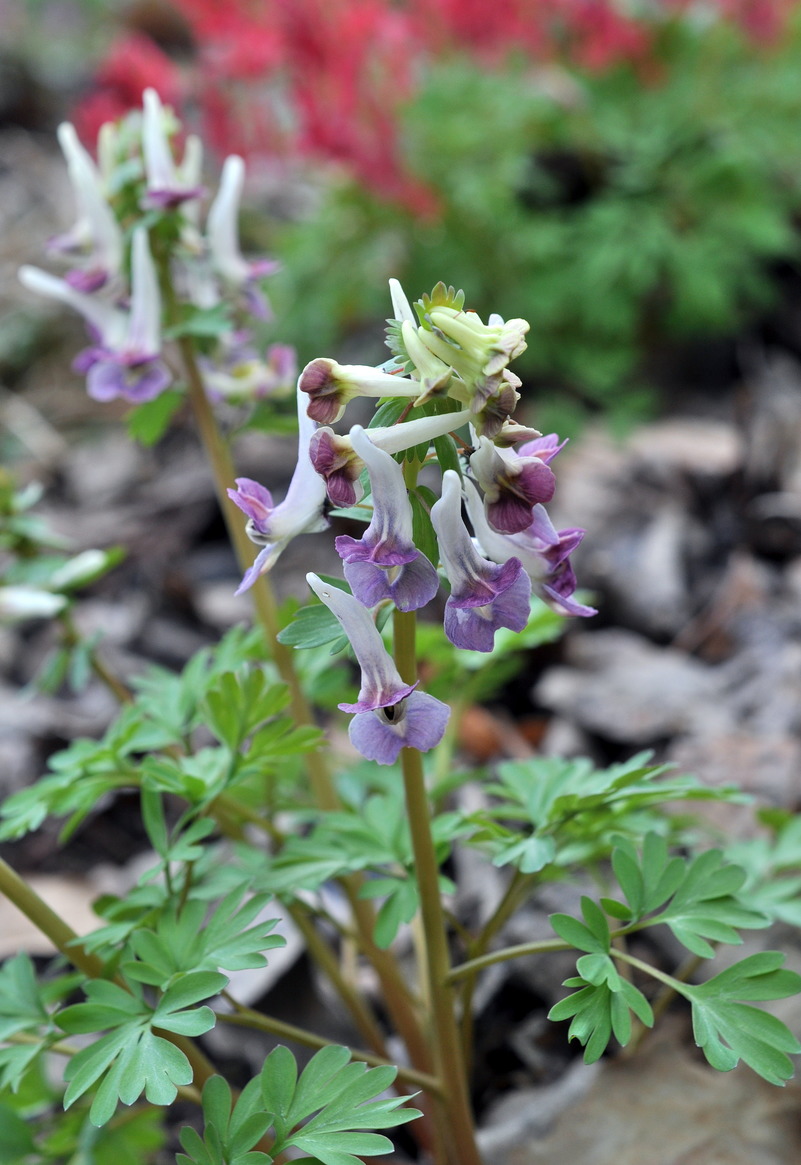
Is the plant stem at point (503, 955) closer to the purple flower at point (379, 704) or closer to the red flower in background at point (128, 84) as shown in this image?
the purple flower at point (379, 704)

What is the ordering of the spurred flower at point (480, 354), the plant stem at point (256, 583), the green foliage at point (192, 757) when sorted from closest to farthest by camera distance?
the spurred flower at point (480, 354) → the green foliage at point (192, 757) → the plant stem at point (256, 583)

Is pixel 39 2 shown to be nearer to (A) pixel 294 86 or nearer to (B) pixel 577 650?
(A) pixel 294 86

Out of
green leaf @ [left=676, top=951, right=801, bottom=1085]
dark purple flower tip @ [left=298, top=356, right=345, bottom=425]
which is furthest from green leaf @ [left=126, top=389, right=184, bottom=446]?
green leaf @ [left=676, top=951, right=801, bottom=1085]

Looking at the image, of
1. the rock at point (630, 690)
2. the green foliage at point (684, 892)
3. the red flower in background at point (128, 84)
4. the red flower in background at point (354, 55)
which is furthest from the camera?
the red flower in background at point (128, 84)

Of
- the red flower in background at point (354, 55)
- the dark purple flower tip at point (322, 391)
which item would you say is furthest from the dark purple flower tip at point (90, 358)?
the red flower in background at point (354, 55)

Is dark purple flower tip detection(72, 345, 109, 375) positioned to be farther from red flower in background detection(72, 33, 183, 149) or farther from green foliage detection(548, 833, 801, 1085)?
red flower in background detection(72, 33, 183, 149)

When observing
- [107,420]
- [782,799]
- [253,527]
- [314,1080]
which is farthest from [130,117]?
[107,420]
